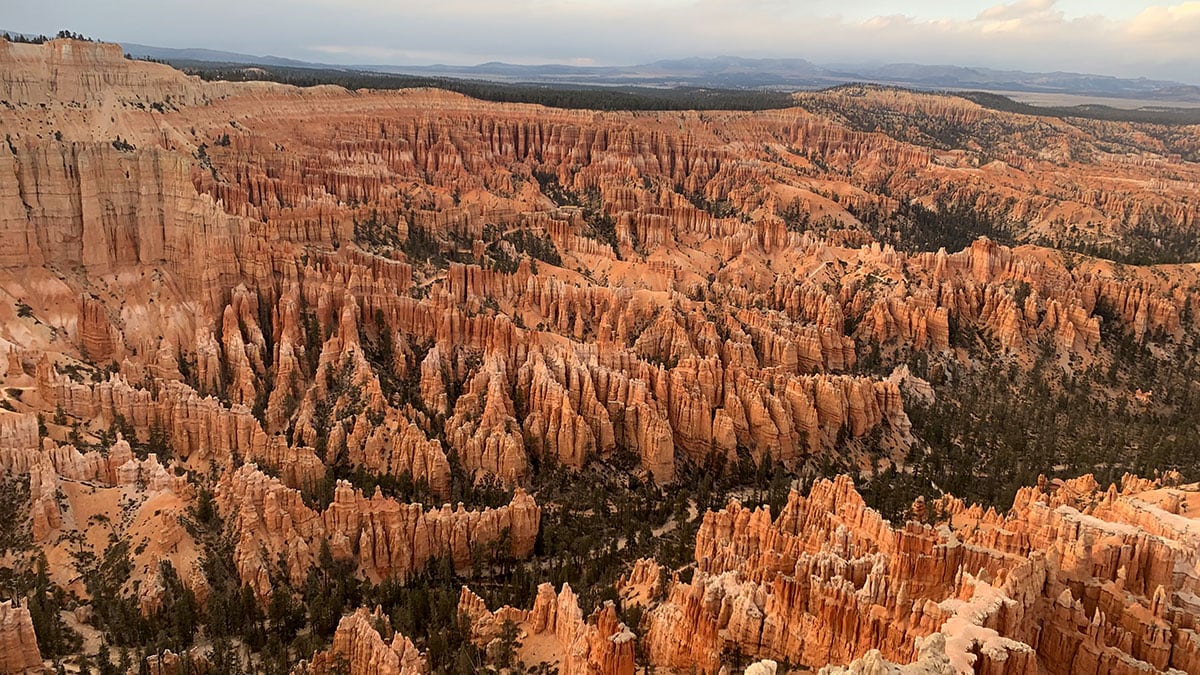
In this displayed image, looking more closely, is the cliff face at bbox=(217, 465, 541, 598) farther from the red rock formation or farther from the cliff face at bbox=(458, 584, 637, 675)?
the red rock formation

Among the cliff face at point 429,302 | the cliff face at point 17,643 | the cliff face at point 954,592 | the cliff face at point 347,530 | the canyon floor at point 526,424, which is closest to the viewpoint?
the cliff face at point 954,592

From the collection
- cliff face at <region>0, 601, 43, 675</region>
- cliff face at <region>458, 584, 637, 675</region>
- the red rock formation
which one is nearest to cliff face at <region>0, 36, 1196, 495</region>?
cliff face at <region>458, 584, 637, 675</region>

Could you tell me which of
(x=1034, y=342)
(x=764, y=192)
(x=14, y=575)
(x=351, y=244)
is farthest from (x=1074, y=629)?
(x=764, y=192)

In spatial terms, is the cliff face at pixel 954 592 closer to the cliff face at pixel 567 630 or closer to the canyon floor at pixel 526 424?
the canyon floor at pixel 526 424

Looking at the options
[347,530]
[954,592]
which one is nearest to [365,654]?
[347,530]

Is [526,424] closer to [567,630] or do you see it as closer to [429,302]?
[429,302]

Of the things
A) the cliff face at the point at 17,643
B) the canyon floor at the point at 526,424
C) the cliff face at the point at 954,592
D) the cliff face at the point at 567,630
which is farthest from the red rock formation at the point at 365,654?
the cliff face at the point at 17,643

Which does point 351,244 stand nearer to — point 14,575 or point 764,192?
point 14,575
